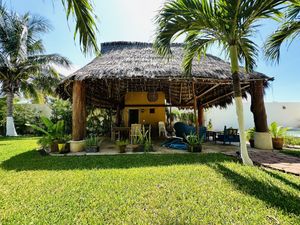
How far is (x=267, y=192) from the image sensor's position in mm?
3367

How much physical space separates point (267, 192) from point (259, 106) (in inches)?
228

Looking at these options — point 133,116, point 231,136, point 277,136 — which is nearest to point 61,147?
point 133,116

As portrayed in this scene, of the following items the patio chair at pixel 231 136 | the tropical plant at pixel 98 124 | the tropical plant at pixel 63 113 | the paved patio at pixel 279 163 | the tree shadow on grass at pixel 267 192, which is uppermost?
the tropical plant at pixel 63 113

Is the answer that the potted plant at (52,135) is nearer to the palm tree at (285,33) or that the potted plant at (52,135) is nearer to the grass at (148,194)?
the grass at (148,194)

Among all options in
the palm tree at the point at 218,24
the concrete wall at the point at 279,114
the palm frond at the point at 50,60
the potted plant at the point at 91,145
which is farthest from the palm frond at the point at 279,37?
the concrete wall at the point at 279,114

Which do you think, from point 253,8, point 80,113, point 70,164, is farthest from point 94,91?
point 253,8

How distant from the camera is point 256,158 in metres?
6.09

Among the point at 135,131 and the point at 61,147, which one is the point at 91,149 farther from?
the point at 135,131

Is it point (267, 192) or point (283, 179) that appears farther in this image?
point (283, 179)

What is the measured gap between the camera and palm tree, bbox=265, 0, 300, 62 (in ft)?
18.0

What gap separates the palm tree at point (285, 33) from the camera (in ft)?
18.0

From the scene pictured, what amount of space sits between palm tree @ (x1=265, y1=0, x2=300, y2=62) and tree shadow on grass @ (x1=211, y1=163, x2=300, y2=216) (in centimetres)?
467

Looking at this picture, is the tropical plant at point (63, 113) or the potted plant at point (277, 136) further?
the tropical plant at point (63, 113)

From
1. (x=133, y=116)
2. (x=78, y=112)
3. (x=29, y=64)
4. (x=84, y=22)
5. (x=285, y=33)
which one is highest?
(x=29, y=64)
